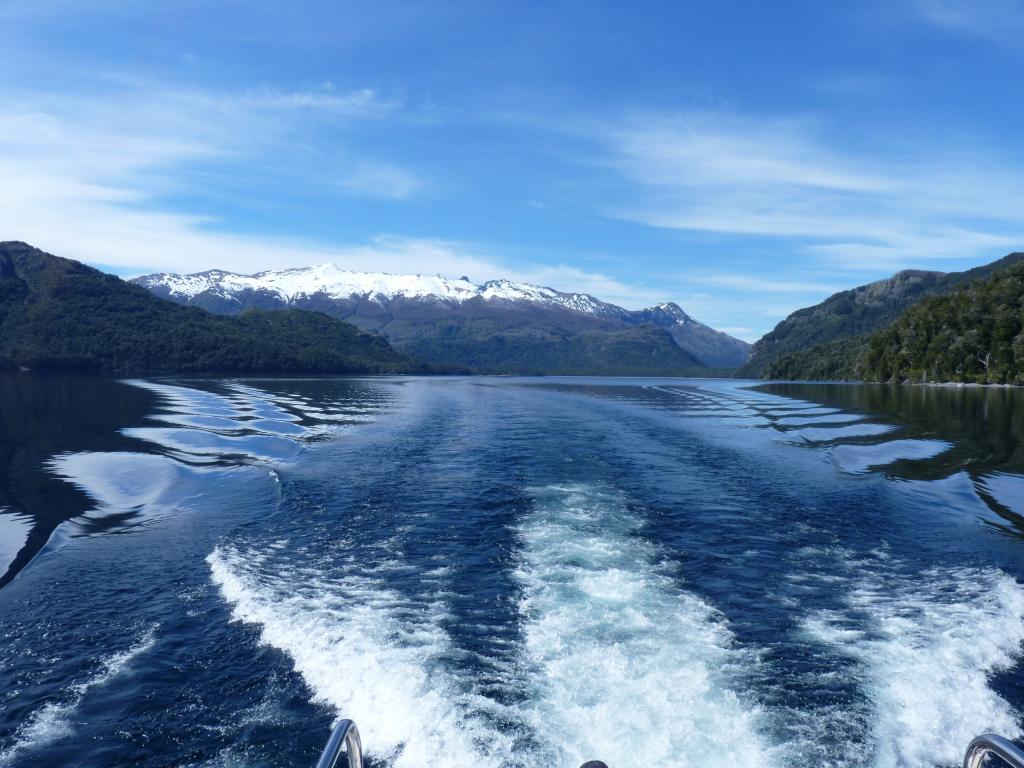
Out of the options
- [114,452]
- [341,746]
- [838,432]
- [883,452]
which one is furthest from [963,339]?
[341,746]

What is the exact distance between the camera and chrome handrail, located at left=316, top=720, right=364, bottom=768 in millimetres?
4395

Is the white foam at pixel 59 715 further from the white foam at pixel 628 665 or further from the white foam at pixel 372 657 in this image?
the white foam at pixel 628 665

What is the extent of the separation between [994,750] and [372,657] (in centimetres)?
900

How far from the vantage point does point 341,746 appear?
186 inches

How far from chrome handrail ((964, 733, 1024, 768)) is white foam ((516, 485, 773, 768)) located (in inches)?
145

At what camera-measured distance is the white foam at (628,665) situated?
805cm

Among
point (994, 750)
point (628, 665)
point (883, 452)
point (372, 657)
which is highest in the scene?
point (994, 750)

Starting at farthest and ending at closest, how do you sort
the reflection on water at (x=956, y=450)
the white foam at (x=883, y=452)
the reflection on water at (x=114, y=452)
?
the white foam at (x=883, y=452) → the reflection on water at (x=956, y=450) → the reflection on water at (x=114, y=452)

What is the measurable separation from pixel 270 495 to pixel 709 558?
54.6 feet

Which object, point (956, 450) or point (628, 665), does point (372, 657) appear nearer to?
point (628, 665)

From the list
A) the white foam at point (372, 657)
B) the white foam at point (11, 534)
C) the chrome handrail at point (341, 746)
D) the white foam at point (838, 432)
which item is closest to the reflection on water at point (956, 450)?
the white foam at point (838, 432)

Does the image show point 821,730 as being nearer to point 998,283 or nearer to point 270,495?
point 270,495

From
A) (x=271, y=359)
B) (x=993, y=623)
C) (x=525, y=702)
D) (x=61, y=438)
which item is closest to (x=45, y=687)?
(x=525, y=702)

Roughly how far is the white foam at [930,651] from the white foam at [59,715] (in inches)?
456
